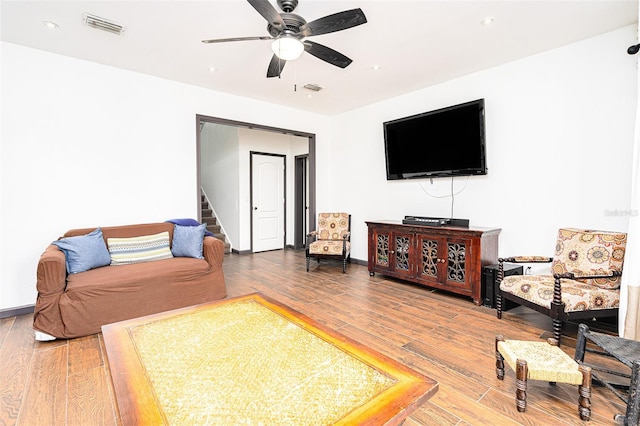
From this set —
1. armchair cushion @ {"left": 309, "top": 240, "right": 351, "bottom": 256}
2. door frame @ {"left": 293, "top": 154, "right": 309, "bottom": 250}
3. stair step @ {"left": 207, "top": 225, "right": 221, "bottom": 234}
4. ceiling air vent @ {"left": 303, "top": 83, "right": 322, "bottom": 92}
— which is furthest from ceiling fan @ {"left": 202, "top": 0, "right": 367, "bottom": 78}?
stair step @ {"left": 207, "top": 225, "right": 221, "bottom": 234}

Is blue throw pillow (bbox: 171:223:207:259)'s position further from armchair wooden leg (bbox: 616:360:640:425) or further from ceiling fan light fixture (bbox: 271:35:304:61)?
armchair wooden leg (bbox: 616:360:640:425)

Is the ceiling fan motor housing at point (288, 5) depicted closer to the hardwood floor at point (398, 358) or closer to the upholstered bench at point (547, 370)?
the hardwood floor at point (398, 358)

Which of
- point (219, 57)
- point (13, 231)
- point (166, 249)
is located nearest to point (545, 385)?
point (166, 249)

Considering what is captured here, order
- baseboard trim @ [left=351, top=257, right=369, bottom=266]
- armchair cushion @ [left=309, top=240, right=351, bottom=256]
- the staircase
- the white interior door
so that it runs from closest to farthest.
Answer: armchair cushion @ [left=309, top=240, right=351, bottom=256]
baseboard trim @ [left=351, top=257, right=369, bottom=266]
the white interior door
the staircase

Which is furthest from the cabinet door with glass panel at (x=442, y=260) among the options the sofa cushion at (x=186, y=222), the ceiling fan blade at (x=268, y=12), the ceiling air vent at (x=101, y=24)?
the ceiling air vent at (x=101, y=24)

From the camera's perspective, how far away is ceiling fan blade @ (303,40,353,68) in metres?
2.49

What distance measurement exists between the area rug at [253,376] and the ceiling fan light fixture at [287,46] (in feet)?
6.35

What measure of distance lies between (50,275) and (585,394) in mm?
3868

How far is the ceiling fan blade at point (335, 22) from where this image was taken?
6.89ft

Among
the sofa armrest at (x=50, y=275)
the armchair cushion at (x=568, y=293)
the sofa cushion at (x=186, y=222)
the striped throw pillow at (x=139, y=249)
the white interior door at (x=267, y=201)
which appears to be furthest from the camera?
the white interior door at (x=267, y=201)

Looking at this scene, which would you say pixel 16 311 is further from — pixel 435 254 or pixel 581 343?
pixel 581 343

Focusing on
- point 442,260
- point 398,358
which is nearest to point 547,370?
point 398,358

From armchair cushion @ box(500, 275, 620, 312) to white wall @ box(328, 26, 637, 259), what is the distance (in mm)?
743

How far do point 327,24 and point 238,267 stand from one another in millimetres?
4044
